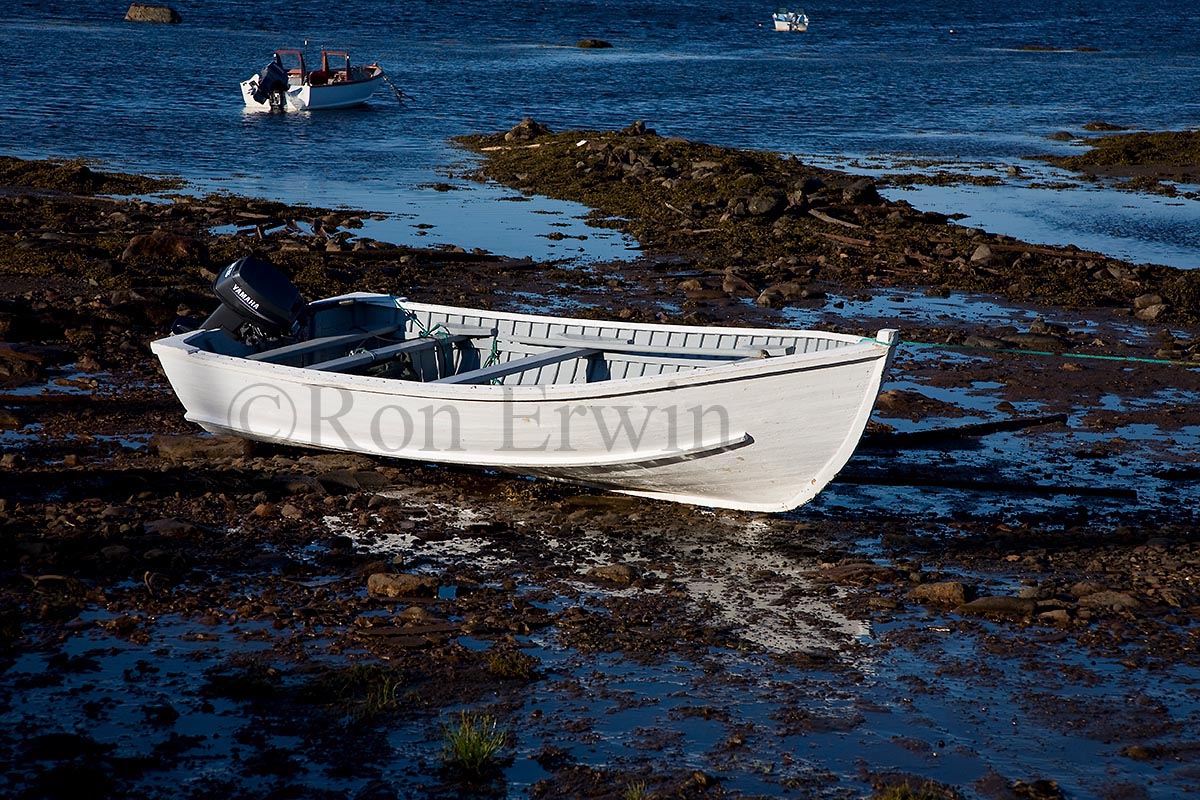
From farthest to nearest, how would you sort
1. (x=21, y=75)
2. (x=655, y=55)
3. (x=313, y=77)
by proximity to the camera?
(x=655, y=55) < (x=21, y=75) < (x=313, y=77)

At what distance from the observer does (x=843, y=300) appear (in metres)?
15.9

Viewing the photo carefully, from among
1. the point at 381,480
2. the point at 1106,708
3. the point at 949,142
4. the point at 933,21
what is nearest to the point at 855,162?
the point at 949,142

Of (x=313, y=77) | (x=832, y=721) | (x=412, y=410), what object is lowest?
(x=832, y=721)

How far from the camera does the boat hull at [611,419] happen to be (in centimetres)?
873

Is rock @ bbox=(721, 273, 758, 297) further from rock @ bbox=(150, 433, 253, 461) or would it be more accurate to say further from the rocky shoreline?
rock @ bbox=(150, 433, 253, 461)

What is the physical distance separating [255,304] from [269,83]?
94.9 feet

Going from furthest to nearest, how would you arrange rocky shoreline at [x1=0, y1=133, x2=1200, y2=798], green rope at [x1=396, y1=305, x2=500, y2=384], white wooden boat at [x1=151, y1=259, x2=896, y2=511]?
1. green rope at [x1=396, y1=305, x2=500, y2=384]
2. white wooden boat at [x1=151, y1=259, x2=896, y2=511]
3. rocky shoreline at [x1=0, y1=133, x2=1200, y2=798]

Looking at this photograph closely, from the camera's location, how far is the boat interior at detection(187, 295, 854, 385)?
34.3ft

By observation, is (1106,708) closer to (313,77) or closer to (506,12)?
(313,77)

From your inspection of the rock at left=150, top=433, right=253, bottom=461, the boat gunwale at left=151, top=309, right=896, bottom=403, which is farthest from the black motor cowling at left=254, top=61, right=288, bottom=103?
the rock at left=150, top=433, right=253, bottom=461

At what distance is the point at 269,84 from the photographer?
1491 inches

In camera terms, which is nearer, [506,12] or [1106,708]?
[1106,708]

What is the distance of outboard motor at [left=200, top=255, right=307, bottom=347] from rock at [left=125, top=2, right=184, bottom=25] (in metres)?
64.9

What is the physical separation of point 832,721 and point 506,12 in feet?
278
